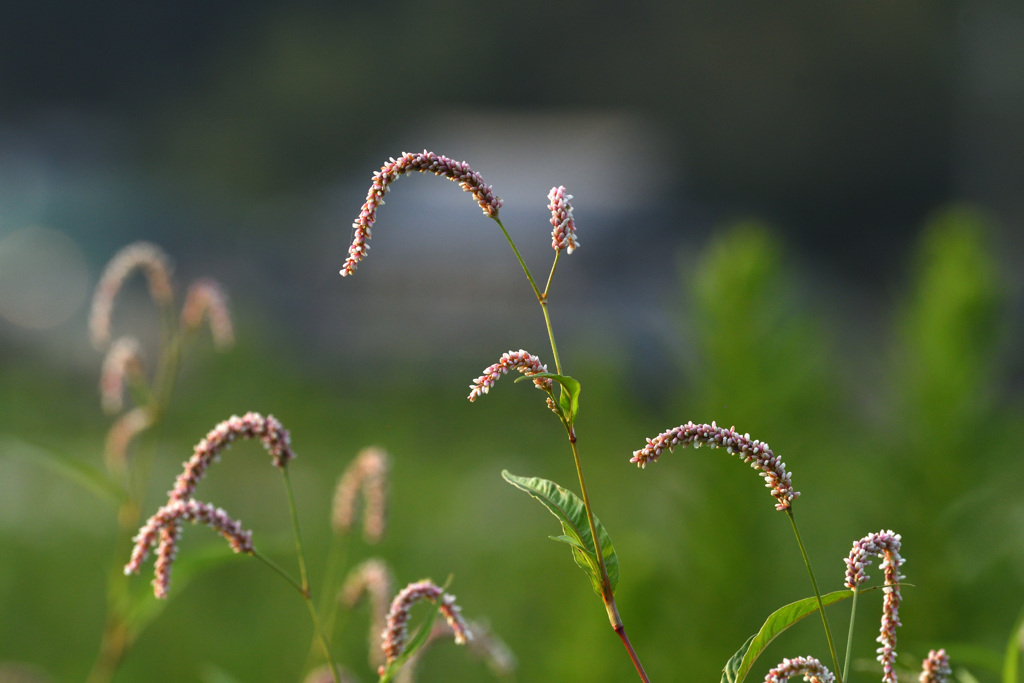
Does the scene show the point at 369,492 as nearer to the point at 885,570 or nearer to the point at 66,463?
the point at 66,463

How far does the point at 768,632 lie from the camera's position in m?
0.75

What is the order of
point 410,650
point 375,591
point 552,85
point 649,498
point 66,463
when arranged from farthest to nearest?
point 552,85 → point 649,498 → point 66,463 → point 375,591 → point 410,650

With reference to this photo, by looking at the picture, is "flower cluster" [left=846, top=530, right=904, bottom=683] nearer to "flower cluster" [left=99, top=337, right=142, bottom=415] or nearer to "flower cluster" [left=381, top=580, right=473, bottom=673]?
"flower cluster" [left=381, top=580, right=473, bottom=673]

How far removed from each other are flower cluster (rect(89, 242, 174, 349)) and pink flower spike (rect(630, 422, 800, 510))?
0.80 metres

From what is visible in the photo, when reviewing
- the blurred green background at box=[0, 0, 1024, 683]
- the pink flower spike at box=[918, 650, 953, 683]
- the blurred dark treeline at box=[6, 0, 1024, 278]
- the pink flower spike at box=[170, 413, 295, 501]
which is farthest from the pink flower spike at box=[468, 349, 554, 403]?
the blurred dark treeline at box=[6, 0, 1024, 278]

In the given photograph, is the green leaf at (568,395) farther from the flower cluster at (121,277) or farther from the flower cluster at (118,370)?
the flower cluster at (118,370)

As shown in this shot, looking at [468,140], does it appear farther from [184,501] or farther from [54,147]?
[184,501]

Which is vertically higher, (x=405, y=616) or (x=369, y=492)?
(x=369, y=492)

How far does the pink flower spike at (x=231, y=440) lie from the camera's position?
30.8 inches

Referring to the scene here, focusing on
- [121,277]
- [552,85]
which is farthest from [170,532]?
[552,85]

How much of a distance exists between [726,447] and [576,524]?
0.42 feet

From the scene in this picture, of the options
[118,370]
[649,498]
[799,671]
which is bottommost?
[799,671]

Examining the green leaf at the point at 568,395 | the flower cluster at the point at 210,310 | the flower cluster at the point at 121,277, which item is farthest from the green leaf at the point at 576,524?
the flower cluster at the point at 121,277

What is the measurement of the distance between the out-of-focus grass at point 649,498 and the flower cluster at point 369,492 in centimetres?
18
